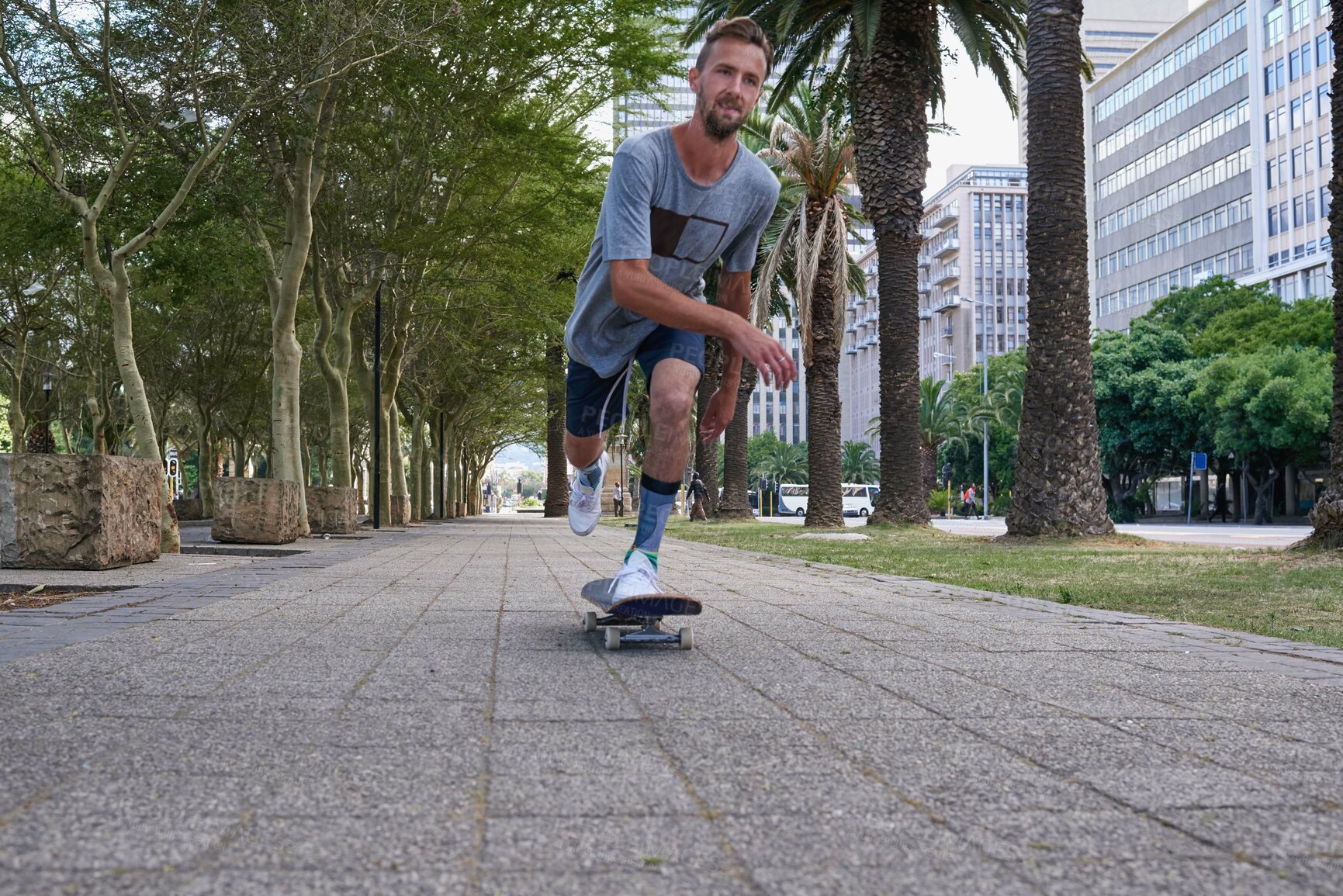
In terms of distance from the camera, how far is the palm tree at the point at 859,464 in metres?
105

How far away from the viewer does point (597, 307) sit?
16.3 feet

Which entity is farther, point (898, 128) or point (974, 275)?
point (974, 275)

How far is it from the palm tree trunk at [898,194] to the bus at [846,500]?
4713 cm

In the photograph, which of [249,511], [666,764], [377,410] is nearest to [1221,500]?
[377,410]

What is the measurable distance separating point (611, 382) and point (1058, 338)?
10860mm

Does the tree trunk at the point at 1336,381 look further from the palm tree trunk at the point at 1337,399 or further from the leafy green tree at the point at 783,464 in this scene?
the leafy green tree at the point at 783,464

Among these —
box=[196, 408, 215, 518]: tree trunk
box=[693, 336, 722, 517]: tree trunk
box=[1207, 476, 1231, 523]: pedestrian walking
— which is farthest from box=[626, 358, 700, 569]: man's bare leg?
box=[1207, 476, 1231, 523]: pedestrian walking

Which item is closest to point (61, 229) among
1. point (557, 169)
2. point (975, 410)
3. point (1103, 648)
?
point (557, 169)

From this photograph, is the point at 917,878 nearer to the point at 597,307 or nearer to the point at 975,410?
the point at 597,307

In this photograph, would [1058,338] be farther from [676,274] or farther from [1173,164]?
[1173,164]

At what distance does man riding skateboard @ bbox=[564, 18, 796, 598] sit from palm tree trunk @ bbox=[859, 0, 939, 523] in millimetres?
15650

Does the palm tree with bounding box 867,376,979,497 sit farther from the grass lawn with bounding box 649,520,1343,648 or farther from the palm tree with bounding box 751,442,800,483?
the grass lawn with bounding box 649,520,1343,648

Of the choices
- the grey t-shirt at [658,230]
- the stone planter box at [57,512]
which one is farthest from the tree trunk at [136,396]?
the grey t-shirt at [658,230]

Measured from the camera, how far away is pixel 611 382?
5.26 m
